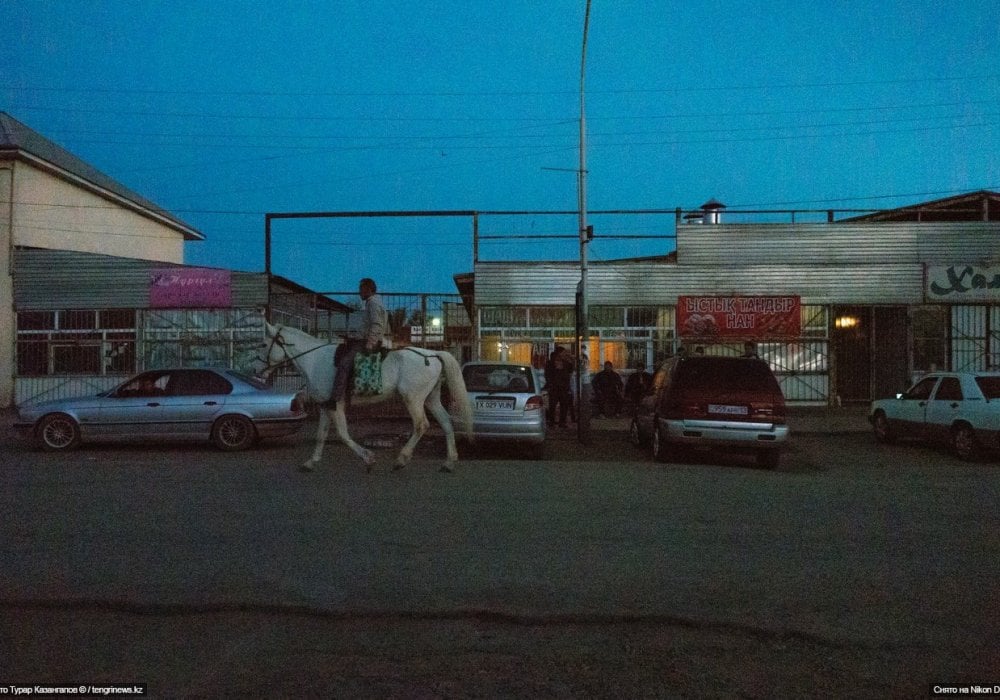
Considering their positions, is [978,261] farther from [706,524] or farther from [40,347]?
[40,347]

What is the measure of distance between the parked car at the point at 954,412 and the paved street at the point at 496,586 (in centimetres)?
A: 377

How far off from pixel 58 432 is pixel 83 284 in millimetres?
10555

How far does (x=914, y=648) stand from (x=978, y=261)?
69.1ft

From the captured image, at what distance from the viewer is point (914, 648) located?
398cm

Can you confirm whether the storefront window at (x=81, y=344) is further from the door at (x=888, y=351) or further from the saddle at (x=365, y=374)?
the door at (x=888, y=351)

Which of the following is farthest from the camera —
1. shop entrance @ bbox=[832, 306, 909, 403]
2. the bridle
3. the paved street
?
shop entrance @ bbox=[832, 306, 909, 403]

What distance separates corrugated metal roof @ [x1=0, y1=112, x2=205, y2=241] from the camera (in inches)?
854

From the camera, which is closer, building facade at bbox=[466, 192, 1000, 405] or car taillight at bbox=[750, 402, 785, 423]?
car taillight at bbox=[750, 402, 785, 423]

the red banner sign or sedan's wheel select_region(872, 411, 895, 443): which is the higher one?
the red banner sign

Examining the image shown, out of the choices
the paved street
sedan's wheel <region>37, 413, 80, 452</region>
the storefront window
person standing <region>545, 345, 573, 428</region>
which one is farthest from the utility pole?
the storefront window

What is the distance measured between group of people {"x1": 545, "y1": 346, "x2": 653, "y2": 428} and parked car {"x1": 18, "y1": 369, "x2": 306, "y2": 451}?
654 cm

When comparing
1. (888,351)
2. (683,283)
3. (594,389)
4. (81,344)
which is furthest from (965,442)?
(81,344)

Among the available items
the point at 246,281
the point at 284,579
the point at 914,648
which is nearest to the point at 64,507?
the point at 284,579

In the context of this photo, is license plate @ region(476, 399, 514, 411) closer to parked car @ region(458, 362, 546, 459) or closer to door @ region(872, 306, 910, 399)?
parked car @ region(458, 362, 546, 459)
